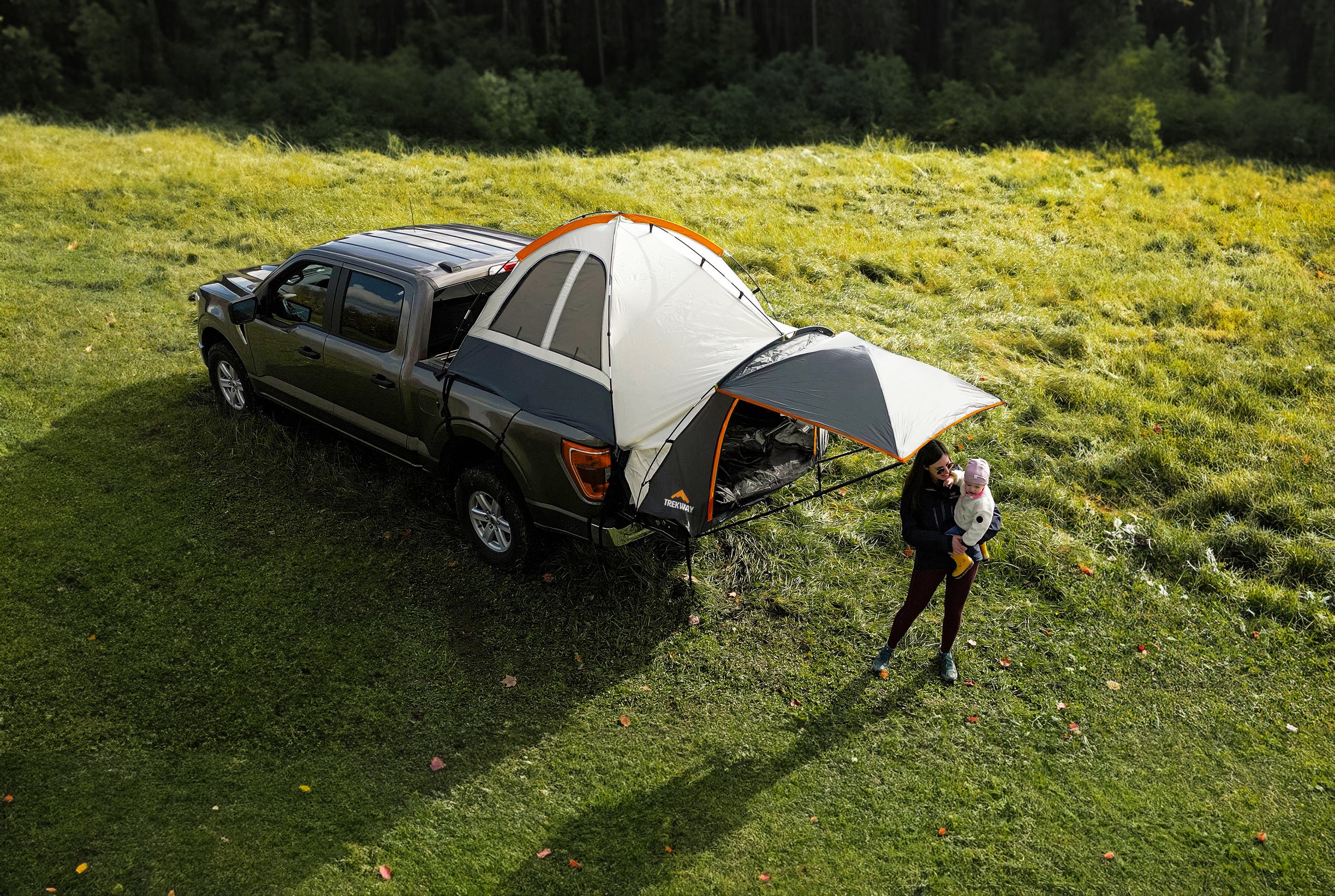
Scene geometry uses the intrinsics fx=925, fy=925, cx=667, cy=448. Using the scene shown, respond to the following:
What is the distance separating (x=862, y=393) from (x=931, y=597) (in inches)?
52.9

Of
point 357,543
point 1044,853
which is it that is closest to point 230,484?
point 357,543

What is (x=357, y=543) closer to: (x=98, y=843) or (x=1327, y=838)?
(x=98, y=843)

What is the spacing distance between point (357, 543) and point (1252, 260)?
13.1 meters

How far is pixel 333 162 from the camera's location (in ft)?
56.1

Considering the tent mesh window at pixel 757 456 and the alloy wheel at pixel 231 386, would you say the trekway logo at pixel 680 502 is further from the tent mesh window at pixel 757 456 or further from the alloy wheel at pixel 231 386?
the alloy wheel at pixel 231 386

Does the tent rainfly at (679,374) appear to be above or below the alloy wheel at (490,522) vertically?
above

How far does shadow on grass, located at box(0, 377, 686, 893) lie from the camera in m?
4.73

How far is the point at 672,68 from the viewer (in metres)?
37.3

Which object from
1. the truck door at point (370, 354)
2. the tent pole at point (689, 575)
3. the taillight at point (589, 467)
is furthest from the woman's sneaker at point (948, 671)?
the truck door at point (370, 354)

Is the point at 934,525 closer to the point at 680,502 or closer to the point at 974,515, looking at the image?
the point at 974,515

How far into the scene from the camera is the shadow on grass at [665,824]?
14.8 ft

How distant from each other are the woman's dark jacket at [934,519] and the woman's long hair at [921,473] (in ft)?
0.04

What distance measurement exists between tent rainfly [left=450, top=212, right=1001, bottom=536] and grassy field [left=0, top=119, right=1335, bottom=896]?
3.25ft

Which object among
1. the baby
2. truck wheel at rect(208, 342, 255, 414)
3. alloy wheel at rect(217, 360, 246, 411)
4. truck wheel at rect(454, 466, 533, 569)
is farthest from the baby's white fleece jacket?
alloy wheel at rect(217, 360, 246, 411)
